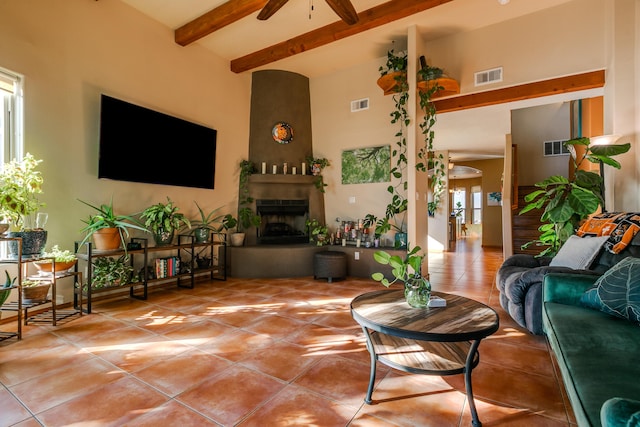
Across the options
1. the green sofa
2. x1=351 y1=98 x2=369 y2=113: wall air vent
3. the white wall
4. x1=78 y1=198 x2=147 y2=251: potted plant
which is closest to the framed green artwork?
x1=351 y1=98 x2=369 y2=113: wall air vent

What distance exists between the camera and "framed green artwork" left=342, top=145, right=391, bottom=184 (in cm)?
493

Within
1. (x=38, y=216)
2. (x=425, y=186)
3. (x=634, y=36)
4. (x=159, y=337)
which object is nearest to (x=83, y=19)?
(x=38, y=216)

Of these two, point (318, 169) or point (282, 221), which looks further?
point (282, 221)

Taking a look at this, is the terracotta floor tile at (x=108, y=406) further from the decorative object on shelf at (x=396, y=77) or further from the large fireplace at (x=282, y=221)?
the decorative object on shelf at (x=396, y=77)

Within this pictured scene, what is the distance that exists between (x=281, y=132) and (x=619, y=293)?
4830 mm

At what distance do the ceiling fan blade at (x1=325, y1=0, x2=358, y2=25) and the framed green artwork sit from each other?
227 cm

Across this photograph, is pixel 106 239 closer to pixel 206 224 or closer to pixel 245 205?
pixel 206 224

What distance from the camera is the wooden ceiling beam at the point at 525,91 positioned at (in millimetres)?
3953

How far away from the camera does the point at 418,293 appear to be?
1870 millimetres

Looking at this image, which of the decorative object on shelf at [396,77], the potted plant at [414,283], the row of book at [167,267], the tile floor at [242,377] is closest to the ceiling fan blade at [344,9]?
the decorative object on shelf at [396,77]

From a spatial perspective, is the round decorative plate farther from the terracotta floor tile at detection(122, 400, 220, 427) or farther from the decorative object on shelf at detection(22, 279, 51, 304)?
the terracotta floor tile at detection(122, 400, 220, 427)

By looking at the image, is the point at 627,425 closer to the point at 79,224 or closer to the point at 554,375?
the point at 554,375

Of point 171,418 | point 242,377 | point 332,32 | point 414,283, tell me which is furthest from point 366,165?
point 171,418

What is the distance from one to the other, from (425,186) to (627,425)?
13.9 ft
